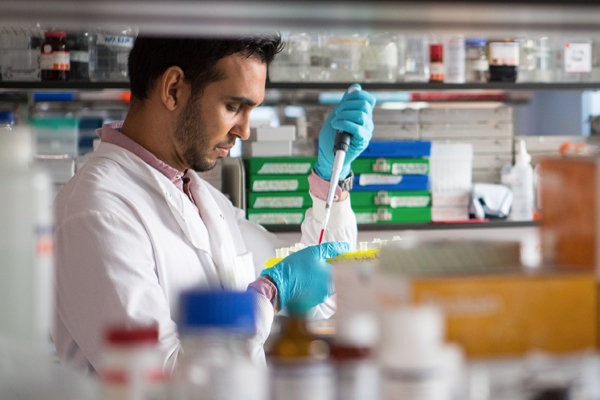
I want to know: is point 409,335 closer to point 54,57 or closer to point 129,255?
point 129,255

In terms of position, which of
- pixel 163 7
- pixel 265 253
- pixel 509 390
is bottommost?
pixel 265 253

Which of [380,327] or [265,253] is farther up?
[380,327]

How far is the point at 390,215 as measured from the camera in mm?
2691

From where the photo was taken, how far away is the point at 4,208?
0.52 meters

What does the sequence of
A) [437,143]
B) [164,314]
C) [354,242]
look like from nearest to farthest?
[164,314] → [354,242] → [437,143]

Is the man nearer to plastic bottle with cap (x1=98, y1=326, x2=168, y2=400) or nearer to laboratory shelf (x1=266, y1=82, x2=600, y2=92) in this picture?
plastic bottle with cap (x1=98, y1=326, x2=168, y2=400)

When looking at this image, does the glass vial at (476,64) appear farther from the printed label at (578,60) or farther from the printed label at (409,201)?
the printed label at (409,201)

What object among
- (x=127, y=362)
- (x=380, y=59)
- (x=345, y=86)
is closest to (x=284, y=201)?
(x=345, y=86)

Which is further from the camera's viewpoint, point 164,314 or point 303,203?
point 303,203

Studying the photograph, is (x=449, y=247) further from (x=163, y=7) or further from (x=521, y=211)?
(x=521, y=211)

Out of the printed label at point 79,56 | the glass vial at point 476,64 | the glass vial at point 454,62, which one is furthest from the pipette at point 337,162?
the printed label at point 79,56

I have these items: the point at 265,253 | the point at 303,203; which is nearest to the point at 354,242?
the point at 265,253

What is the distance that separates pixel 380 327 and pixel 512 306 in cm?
14

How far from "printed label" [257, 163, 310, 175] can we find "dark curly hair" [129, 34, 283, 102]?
3.48ft
